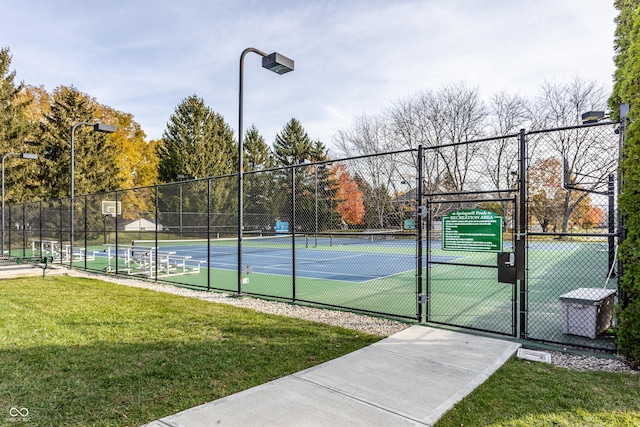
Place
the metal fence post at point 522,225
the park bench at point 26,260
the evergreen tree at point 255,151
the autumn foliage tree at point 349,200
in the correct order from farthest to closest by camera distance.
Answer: the evergreen tree at point 255,151
the autumn foliage tree at point 349,200
the park bench at point 26,260
the metal fence post at point 522,225

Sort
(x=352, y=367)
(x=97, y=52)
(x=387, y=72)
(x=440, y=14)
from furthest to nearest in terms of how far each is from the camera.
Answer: (x=387, y=72) → (x=97, y=52) → (x=440, y=14) → (x=352, y=367)

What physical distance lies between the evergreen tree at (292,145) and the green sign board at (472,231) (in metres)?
44.2

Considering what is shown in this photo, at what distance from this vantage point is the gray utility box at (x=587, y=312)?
509 centimetres

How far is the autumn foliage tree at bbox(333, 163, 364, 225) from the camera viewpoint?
14.2 metres

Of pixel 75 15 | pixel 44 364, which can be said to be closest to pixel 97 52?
pixel 75 15

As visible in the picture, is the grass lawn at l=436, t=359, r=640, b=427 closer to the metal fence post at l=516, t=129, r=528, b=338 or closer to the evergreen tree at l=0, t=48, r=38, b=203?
the metal fence post at l=516, t=129, r=528, b=338

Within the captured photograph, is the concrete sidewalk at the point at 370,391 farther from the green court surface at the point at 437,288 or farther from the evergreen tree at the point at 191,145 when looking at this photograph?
the evergreen tree at the point at 191,145

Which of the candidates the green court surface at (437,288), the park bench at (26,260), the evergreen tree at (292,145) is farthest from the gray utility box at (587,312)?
the evergreen tree at (292,145)

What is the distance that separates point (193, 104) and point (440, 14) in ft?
109

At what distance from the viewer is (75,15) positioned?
32.3 feet

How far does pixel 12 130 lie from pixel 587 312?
33246 mm

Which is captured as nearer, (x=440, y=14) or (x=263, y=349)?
(x=263, y=349)

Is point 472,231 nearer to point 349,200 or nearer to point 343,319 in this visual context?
point 343,319

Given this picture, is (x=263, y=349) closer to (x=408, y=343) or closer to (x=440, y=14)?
(x=408, y=343)
